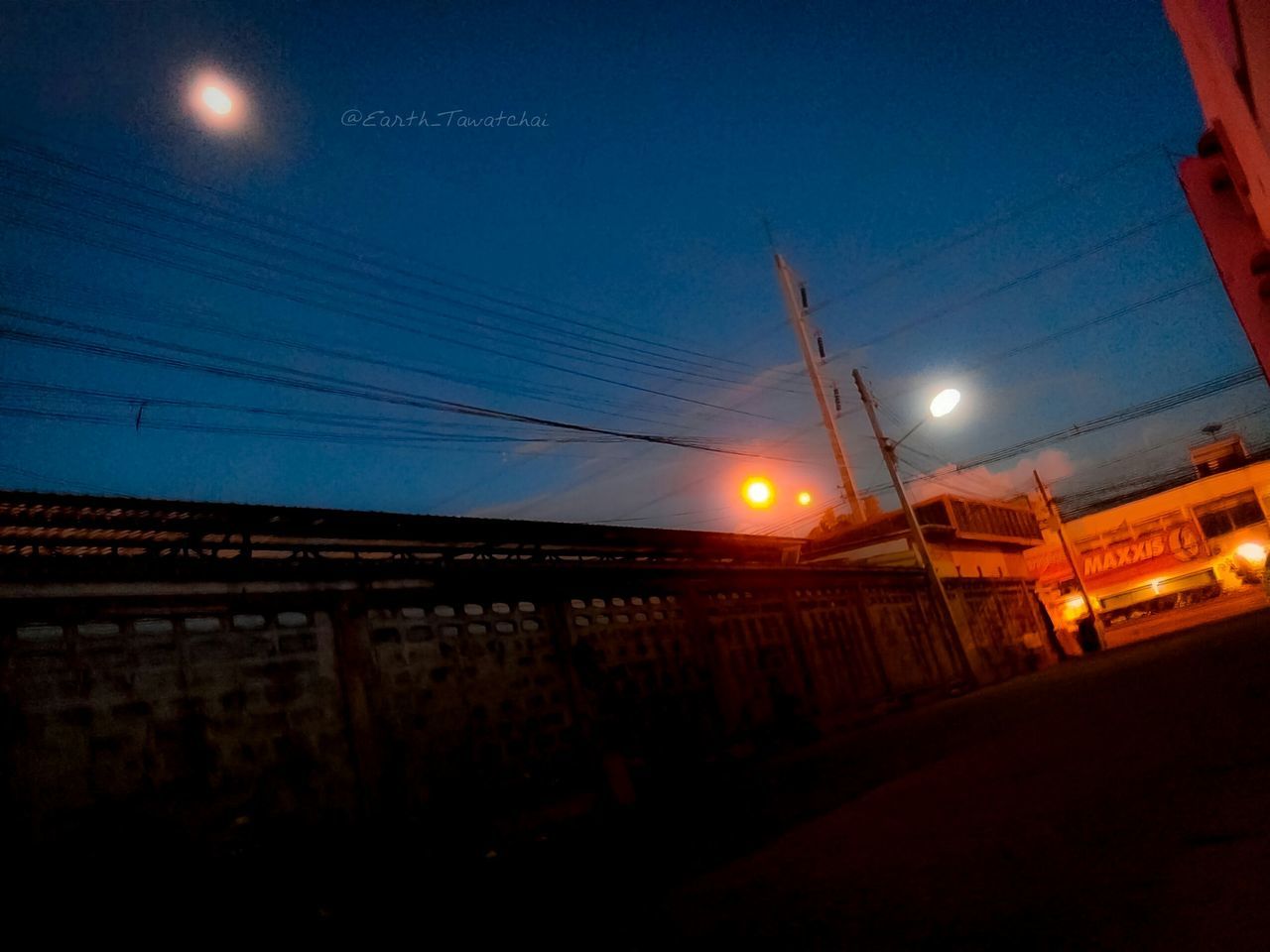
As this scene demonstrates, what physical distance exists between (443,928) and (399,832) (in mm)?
1345

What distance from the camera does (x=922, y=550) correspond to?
55.9 ft

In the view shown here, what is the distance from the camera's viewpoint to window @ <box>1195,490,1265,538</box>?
3056 cm

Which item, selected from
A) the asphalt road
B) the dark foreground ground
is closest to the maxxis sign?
the dark foreground ground

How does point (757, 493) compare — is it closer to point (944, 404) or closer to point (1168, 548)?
point (944, 404)

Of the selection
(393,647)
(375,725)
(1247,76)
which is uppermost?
(1247,76)

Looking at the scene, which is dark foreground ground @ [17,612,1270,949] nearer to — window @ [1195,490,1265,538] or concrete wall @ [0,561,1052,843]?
concrete wall @ [0,561,1052,843]

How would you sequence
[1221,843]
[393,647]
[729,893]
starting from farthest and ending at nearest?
[393,647] → [729,893] → [1221,843]

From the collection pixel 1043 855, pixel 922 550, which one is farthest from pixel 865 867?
pixel 922 550

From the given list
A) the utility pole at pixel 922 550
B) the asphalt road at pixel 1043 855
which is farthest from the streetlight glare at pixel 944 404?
the asphalt road at pixel 1043 855

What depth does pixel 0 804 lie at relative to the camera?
3.91 meters

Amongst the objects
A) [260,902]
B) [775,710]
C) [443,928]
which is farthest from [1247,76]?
[775,710]

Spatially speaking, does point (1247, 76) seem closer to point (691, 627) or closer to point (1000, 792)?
point (1000, 792)

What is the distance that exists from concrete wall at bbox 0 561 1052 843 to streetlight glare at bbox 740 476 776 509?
4.90 meters

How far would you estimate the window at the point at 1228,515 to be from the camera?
30.6 metres
